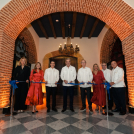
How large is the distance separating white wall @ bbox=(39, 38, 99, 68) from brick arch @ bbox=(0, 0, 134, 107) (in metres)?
3.43

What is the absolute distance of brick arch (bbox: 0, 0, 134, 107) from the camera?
10.1ft

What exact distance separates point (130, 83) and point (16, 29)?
431 cm

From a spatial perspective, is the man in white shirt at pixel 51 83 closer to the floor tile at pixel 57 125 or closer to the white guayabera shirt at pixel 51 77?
the white guayabera shirt at pixel 51 77

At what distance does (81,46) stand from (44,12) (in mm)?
3901

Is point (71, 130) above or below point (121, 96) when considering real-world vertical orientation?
below

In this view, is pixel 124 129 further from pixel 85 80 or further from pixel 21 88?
pixel 21 88

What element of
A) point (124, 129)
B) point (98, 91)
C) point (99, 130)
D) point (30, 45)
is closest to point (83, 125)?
point (99, 130)

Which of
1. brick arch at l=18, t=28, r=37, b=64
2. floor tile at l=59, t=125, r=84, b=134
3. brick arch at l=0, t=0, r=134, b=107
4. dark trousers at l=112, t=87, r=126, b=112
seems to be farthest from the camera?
brick arch at l=18, t=28, r=37, b=64

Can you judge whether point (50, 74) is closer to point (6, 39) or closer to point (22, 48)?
point (6, 39)

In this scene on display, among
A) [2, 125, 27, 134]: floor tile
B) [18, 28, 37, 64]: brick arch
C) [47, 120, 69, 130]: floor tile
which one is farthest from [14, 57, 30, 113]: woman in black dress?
[18, 28, 37, 64]: brick arch

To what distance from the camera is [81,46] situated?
23.3ft

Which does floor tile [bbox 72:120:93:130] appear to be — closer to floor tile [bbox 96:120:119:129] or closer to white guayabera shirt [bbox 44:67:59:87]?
floor tile [bbox 96:120:119:129]

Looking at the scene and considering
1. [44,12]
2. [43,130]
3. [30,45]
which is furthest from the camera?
[30,45]

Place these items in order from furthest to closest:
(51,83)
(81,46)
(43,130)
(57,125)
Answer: (81,46), (51,83), (57,125), (43,130)
